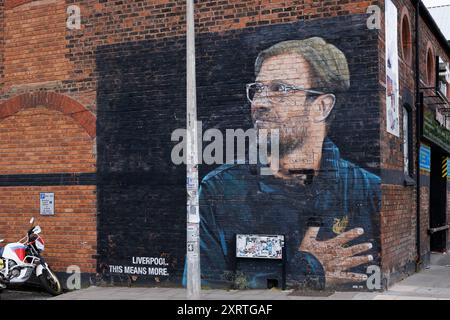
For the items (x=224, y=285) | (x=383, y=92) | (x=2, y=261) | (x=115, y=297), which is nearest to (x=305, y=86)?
(x=383, y=92)

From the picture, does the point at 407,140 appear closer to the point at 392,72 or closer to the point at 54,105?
the point at 392,72

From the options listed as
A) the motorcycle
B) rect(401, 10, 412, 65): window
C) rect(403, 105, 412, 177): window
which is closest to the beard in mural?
rect(403, 105, 412, 177): window

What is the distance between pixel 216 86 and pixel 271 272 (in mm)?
3558

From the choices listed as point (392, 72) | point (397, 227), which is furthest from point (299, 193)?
point (392, 72)

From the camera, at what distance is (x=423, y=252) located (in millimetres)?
13922

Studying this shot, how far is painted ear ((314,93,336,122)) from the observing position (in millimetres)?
10578

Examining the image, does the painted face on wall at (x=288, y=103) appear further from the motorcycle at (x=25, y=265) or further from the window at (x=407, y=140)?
the motorcycle at (x=25, y=265)

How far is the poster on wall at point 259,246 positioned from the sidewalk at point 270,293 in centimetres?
63

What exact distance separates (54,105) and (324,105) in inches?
222

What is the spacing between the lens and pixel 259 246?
10875 millimetres

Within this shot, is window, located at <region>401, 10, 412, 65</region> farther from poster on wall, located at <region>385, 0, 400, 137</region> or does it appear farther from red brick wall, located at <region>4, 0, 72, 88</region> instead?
red brick wall, located at <region>4, 0, 72, 88</region>

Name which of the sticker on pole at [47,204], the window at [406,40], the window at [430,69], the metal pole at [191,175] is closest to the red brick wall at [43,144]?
the sticker on pole at [47,204]

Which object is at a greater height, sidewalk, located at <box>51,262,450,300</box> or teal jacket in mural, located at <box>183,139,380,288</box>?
teal jacket in mural, located at <box>183,139,380,288</box>

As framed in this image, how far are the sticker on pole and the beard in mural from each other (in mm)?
3392
